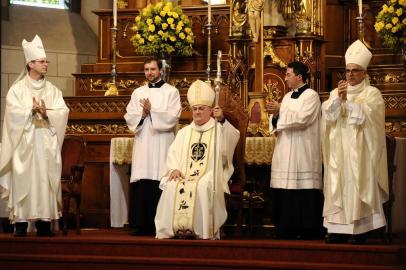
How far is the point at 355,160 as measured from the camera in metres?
10.5

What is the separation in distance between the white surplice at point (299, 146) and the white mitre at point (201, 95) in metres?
0.71

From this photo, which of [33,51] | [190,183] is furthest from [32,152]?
[190,183]

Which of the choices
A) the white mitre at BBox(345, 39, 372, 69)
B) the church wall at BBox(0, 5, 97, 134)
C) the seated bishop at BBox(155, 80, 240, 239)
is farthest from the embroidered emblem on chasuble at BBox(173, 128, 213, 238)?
the church wall at BBox(0, 5, 97, 134)

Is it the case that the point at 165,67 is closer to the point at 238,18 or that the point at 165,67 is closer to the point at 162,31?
the point at 238,18

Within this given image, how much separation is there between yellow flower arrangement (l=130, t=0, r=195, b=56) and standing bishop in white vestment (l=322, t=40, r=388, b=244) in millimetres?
3854

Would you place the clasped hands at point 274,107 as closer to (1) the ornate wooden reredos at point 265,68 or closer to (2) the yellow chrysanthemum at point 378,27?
(1) the ornate wooden reredos at point 265,68

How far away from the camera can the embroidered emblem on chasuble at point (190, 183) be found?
10.9m

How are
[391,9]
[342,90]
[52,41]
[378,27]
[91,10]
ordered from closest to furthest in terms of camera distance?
[342,90] < [391,9] < [378,27] < [52,41] < [91,10]

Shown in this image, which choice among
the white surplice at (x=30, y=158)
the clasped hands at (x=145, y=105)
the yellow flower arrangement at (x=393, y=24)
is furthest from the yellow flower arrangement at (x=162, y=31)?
the white surplice at (x=30, y=158)

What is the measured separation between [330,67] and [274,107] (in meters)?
2.72

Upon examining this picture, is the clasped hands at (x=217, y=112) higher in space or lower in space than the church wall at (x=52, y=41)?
lower

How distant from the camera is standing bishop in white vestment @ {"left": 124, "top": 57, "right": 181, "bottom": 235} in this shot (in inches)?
464

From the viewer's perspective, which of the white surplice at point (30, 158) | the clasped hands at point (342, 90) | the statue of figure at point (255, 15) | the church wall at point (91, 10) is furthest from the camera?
the church wall at point (91, 10)

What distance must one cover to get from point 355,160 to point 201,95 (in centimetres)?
168
